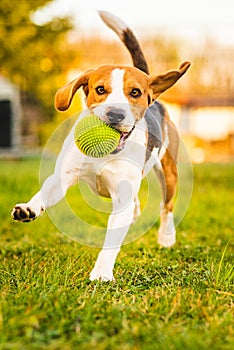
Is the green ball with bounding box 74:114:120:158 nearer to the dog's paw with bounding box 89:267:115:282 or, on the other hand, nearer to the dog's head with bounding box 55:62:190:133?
the dog's head with bounding box 55:62:190:133

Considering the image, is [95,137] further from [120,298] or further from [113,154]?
[120,298]

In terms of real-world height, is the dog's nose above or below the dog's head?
below

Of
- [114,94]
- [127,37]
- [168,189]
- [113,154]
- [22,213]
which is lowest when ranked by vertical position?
[168,189]

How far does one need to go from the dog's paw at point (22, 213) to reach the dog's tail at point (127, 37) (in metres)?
1.59

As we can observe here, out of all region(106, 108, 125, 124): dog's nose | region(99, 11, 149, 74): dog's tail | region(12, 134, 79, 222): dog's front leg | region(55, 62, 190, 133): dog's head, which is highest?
region(99, 11, 149, 74): dog's tail

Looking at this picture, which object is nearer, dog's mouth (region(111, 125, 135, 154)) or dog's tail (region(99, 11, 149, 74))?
dog's mouth (region(111, 125, 135, 154))

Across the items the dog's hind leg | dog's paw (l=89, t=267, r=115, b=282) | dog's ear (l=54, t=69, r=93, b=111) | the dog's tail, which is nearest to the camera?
dog's paw (l=89, t=267, r=115, b=282)

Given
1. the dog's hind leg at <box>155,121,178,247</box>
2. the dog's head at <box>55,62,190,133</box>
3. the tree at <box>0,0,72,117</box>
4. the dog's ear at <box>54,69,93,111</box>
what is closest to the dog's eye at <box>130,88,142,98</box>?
the dog's head at <box>55,62,190,133</box>

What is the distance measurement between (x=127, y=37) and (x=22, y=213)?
1808mm

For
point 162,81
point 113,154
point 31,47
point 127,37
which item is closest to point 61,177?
point 113,154

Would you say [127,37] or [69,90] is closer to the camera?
[69,90]

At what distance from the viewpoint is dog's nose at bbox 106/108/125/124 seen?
10.7 ft

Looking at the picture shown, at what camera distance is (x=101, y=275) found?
3.22 meters

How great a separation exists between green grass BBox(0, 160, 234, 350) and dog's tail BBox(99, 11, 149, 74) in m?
1.30
